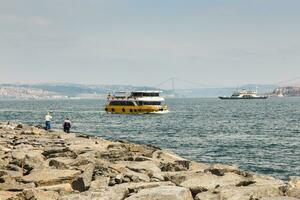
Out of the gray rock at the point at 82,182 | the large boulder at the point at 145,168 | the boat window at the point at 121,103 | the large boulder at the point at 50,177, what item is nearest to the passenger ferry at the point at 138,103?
the boat window at the point at 121,103

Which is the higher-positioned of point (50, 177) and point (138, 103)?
point (50, 177)

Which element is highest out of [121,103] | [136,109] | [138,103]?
[138,103]

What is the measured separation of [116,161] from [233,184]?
6.26 meters

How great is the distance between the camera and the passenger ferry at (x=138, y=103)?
86812 millimetres

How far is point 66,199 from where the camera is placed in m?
10.0

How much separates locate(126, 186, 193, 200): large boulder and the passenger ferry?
76204 mm

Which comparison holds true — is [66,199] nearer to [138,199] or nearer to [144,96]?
[138,199]

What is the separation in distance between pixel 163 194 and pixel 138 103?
78027mm

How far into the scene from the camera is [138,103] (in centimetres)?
8775

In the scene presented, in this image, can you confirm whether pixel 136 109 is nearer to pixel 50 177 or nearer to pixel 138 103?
pixel 138 103

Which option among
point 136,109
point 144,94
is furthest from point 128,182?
point 136,109

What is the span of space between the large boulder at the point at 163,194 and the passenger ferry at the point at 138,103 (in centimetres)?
7620

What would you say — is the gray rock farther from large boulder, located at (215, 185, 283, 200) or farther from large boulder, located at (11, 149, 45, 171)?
large boulder, located at (215, 185, 283, 200)

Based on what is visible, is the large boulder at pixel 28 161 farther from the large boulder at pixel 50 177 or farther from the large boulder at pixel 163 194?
the large boulder at pixel 163 194
